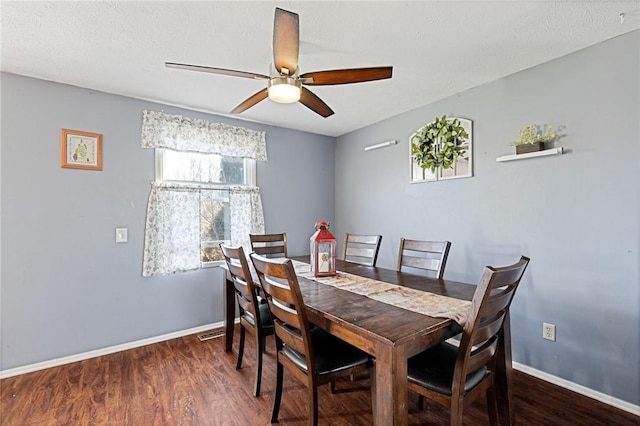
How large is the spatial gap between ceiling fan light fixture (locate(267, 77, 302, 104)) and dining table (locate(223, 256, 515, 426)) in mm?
1129

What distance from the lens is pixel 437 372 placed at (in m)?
1.44

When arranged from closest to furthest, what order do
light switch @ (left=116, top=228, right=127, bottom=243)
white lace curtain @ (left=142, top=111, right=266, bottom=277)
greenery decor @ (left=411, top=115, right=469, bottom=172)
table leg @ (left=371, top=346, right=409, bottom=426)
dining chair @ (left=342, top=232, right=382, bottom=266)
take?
1. table leg @ (left=371, top=346, right=409, bottom=426)
2. greenery decor @ (left=411, top=115, right=469, bottom=172)
3. dining chair @ (left=342, top=232, right=382, bottom=266)
4. light switch @ (left=116, top=228, right=127, bottom=243)
5. white lace curtain @ (left=142, top=111, right=266, bottom=277)

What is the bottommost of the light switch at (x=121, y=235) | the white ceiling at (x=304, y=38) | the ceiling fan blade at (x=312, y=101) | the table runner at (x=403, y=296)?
the table runner at (x=403, y=296)

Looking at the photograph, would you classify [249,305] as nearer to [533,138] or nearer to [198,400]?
[198,400]

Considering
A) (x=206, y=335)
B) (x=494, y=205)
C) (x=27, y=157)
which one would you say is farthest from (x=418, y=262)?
(x=27, y=157)

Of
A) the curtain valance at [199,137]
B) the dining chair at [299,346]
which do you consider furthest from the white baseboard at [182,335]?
the curtain valance at [199,137]

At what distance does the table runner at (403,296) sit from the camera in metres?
1.43

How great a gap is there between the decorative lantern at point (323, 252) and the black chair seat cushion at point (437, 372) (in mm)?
836

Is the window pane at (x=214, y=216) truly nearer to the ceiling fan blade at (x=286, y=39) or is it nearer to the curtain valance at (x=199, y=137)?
the curtain valance at (x=199, y=137)

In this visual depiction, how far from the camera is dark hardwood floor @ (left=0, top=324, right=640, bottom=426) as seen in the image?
182 centimetres

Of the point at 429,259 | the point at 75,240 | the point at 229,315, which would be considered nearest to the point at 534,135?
the point at 429,259

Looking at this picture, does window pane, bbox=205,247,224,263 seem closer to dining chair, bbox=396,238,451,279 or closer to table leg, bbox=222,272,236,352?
table leg, bbox=222,272,236,352

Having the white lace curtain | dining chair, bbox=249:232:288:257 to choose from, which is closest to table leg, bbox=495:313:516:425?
dining chair, bbox=249:232:288:257

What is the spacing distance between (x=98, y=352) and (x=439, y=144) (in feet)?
11.0
